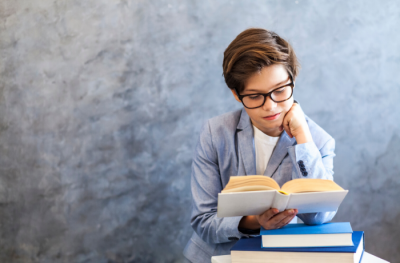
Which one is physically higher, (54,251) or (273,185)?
(273,185)

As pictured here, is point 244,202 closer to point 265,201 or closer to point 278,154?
point 265,201

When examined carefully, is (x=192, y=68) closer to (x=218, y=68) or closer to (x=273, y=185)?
(x=218, y=68)

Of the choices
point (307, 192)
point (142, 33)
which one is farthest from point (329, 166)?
point (142, 33)

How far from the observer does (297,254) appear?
0.87 m

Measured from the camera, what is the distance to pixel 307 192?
812 mm

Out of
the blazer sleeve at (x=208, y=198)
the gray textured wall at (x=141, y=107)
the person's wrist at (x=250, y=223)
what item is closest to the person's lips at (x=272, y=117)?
the blazer sleeve at (x=208, y=198)

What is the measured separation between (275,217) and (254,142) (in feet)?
1.55

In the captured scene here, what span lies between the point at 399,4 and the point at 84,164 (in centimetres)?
190

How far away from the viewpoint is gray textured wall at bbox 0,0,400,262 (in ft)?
5.16

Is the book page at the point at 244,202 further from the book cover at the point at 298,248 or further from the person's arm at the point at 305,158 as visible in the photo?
the person's arm at the point at 305,158

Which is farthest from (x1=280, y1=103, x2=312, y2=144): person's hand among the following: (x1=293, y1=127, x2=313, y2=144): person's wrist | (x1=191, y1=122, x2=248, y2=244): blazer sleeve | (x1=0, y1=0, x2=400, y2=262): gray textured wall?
(x1=0, y1=0, x2=400, y2=262): gray textured wall

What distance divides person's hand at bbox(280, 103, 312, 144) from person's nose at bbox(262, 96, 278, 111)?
98 millimetres

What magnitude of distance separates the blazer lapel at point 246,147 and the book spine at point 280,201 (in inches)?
15.2

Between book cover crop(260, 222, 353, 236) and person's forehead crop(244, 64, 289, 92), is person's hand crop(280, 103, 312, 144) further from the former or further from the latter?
book cover crop(260, 222, 353, 236)
